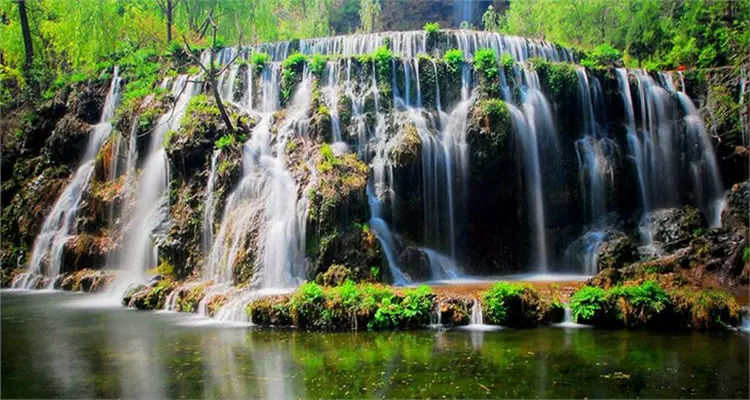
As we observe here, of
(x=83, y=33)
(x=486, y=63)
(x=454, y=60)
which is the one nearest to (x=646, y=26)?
(x=486, y=63)

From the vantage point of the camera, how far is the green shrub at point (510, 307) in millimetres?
11492

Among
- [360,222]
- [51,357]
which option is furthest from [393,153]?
[51,357]

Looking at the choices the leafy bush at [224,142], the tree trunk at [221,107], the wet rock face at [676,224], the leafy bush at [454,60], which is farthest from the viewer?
the leafy bush at [454,60]

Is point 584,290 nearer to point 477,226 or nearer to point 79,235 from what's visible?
point 477,226

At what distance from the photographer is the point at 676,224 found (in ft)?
58.5

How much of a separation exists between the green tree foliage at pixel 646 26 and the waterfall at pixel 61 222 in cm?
2022

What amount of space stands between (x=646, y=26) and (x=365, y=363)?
24.7 metres

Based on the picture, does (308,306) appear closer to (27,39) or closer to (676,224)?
(676,224)

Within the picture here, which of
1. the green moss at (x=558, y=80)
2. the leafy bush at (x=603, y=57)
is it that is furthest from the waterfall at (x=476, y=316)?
the leafy bush at (x=603, y=57)

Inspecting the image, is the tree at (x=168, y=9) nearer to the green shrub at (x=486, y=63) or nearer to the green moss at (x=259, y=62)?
the green moss at (x=259, y=62)

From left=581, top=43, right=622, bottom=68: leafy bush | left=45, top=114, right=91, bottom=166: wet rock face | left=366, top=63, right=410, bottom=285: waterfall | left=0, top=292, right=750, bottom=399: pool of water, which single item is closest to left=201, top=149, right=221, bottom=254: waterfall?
left=366, top=63, right=410, bottom=285: waterfall

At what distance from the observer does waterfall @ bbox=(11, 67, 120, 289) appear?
19172 mm

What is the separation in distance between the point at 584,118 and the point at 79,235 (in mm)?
16674

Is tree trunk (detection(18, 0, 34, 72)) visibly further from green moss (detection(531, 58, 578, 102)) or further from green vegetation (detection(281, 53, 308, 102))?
green moss (detection(531, 58, 578, 102))
